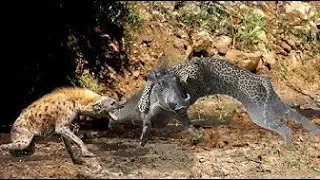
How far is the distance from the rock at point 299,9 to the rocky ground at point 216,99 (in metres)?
0.02

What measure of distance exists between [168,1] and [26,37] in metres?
3.83

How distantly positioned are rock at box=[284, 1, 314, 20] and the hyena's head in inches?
258

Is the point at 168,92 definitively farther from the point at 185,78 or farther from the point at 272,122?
the point at 272,122

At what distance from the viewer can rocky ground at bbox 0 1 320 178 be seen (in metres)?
7.78

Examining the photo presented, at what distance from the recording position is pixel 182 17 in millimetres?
13203

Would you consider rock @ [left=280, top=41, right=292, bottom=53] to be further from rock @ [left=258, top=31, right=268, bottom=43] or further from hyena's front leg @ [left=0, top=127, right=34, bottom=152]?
hyena's front leg @ [left=0, top=127, right=34, bottom=152]

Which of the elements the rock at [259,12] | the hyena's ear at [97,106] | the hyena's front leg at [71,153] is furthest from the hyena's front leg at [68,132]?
the rock at [259,12]

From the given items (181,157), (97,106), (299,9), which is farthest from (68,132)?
(299,9)

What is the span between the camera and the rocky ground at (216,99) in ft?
25.5

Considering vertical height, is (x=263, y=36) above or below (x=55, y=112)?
above

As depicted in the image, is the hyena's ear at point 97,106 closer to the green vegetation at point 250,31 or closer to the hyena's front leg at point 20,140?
the hyena's front leg at point 20,140

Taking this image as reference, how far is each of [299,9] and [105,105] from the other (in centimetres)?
677

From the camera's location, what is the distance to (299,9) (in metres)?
13.4

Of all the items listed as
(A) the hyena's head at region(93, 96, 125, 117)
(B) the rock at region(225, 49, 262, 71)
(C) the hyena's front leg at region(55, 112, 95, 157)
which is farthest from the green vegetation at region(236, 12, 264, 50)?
(C) the hyena's front leg at region(55, 112, 95, 157)
